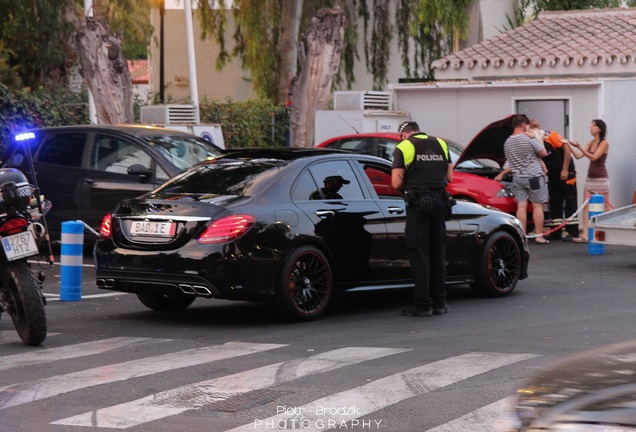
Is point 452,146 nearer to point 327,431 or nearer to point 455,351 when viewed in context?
point 455,351

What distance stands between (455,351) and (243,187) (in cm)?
264

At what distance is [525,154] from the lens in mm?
18453

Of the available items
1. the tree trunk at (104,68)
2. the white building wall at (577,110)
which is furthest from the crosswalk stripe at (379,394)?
the tree trunk at (104,68)

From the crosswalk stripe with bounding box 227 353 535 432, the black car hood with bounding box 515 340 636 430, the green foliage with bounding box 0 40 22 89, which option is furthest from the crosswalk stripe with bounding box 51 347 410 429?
the green foliage with bounding box 0 40 22 89

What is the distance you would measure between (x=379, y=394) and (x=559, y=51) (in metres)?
17.8

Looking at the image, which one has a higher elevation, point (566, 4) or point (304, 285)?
point (566, 4)

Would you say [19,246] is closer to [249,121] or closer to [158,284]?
[158,284]

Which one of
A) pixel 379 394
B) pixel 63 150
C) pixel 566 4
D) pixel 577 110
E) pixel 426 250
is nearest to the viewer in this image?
pixel 379 394

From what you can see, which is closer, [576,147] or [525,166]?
[525,166]

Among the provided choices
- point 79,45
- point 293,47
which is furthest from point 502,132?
point 293,47

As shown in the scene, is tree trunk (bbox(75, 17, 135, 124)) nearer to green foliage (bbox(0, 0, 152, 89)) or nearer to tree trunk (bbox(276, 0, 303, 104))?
green foliage (bbox(0, 0, 152, 89))

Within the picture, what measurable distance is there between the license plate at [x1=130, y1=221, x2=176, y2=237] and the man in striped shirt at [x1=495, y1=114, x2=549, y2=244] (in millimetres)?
9062

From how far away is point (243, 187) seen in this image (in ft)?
35.3

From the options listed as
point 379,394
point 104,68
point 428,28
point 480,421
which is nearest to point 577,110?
point 104,68
